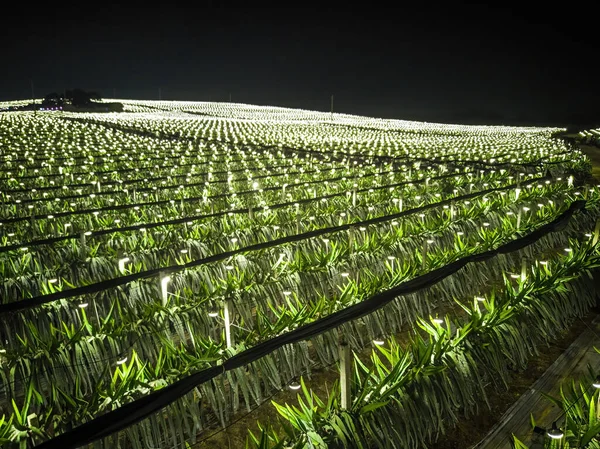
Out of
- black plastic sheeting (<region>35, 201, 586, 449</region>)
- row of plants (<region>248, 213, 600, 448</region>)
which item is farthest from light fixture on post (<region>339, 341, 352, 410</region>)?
black plastic sheeting (<region>35, 201, 586, 449</region>)

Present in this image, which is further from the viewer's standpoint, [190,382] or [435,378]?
[435,378]

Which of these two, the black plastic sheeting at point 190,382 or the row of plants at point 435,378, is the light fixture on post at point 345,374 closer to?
the row of plants at point 435,378

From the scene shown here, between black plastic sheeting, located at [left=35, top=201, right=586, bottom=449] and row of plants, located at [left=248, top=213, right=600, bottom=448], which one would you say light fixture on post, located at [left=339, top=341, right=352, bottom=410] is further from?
black plastic sheeting, located at [left=35, top=201, right=586, bottom=449]

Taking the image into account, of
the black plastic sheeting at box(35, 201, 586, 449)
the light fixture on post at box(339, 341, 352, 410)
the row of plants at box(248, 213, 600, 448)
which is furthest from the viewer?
the light fixture on post at box(339, 341, 352, 410)

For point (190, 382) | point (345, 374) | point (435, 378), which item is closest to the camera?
point (190, 382)

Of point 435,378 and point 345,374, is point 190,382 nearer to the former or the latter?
point 345,374

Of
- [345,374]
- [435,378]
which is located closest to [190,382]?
[345,374]

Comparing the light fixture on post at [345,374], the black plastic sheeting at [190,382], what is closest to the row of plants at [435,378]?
the light fixture on post at [345,374]

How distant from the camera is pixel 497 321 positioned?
17.7ft

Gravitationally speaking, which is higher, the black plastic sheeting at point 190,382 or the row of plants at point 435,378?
the black plastic sheeting at point 190,382

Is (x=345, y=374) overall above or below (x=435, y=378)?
above

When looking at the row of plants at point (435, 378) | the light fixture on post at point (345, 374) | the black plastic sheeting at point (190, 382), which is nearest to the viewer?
the black plastic sheeting at point (190, 382)

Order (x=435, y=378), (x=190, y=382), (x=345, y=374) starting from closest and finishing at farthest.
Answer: (x=190, y=382), (x=345, y=374), (x=435, y=378)

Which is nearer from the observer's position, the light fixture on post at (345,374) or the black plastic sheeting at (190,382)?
the black plastic sheeting at (190,382)
